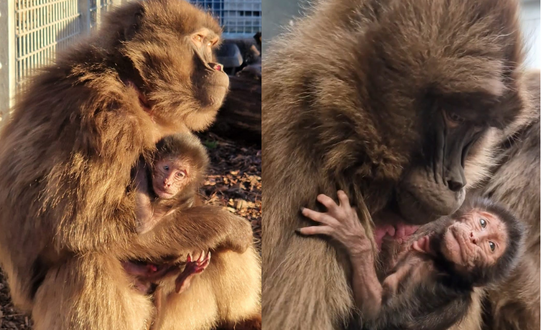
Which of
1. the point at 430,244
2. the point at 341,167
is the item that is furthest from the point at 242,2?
the point at 430,244

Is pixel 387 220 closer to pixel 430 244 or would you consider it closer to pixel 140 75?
pixel 430 244

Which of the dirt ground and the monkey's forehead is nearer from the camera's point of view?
the monkey's forehead

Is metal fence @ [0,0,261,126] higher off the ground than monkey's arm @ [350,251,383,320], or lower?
higher

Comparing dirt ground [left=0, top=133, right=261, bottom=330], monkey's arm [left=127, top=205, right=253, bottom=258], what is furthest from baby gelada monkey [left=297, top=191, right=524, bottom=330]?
dirt ground [left=0, top=133, right=261, bottom=330]

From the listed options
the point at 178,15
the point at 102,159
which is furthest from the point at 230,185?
the point at 178,15

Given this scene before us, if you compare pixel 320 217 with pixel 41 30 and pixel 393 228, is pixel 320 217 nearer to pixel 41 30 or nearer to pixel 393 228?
pixel 393 228

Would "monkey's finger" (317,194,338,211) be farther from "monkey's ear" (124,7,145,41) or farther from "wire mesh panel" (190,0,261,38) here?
"monkey's ear" (124,7,145,41)

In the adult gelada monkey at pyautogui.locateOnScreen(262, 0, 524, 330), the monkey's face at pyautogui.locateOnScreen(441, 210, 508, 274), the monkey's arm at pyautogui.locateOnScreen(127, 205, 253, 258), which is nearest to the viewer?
the adult gelada monkey at pyautogui.locateOnScreen(262, 0, 524, 330)
